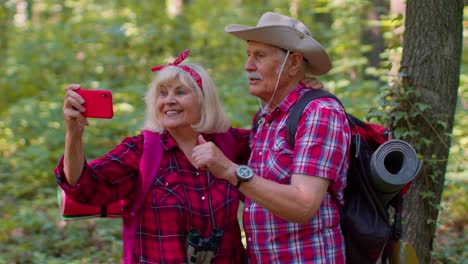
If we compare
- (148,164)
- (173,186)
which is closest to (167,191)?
(173,186)

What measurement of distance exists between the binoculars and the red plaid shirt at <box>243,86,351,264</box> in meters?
0.19

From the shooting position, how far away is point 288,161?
2.69m

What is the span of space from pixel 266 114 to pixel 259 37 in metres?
0.42

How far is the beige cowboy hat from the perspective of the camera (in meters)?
2.80

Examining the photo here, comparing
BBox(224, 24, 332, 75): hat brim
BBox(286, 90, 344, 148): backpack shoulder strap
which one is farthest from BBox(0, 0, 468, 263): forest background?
BBox(286, 90, 344, 148): backpack shoulder strap

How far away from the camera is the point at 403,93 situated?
12.7 feet

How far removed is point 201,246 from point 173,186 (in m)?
0.35

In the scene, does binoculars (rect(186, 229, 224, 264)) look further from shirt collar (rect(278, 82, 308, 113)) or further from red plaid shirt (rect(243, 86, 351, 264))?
shirt collar (rect(278, 82, 308, 113))

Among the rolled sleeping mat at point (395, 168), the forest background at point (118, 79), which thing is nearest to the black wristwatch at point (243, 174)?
the rolled sleeping mat at point (395, 168)

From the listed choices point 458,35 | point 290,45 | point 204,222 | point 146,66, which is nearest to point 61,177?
point 204,222

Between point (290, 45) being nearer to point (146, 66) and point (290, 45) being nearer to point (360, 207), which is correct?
point (360, 207)

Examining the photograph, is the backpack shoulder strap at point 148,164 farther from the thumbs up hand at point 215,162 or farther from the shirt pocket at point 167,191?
the thumbs up hand at point 215,162

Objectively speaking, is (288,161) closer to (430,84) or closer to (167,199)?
(167,199)

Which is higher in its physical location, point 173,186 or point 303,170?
point 303,170
